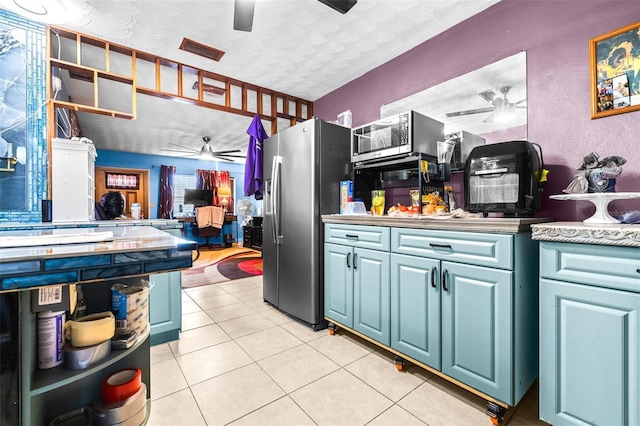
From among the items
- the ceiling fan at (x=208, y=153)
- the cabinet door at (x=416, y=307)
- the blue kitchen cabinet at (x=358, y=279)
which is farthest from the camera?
the ceiling fan at (x=208, y=153)

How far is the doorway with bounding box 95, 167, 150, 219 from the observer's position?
7477 mm

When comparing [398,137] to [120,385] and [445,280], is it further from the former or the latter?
[120,385]

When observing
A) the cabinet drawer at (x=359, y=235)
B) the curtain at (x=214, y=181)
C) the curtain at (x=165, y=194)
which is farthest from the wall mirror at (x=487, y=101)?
the curtain at (x=165, y=194)

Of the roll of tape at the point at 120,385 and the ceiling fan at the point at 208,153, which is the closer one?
the roll of tape at the point at 120,385

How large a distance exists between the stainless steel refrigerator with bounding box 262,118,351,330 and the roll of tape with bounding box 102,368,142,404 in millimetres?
1486

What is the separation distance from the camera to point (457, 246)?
5.07 ft

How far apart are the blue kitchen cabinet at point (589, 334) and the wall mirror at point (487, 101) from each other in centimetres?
110

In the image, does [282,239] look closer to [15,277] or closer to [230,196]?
[15,277]

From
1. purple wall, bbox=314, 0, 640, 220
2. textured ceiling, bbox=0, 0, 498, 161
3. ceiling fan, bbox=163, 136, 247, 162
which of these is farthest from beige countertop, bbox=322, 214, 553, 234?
ceiling fan, bbox=163, 136, 247, 162

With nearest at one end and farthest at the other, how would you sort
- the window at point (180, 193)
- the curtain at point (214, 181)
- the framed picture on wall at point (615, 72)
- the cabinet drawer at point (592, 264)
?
the cabinet drawer at point (592, 264), the framed picture on wall at point (615, 72), the window at point (180, 193), the curtain at point (214, 181)

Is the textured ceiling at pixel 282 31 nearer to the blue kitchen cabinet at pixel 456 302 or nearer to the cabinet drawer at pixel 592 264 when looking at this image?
the blue kitchen cabinet at pixel 456 302

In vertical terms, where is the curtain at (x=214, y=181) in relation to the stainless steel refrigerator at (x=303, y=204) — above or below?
above

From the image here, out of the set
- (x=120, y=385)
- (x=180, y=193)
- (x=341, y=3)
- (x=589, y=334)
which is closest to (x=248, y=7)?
(x=341, y=3)

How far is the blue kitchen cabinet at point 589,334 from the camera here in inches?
43.0
